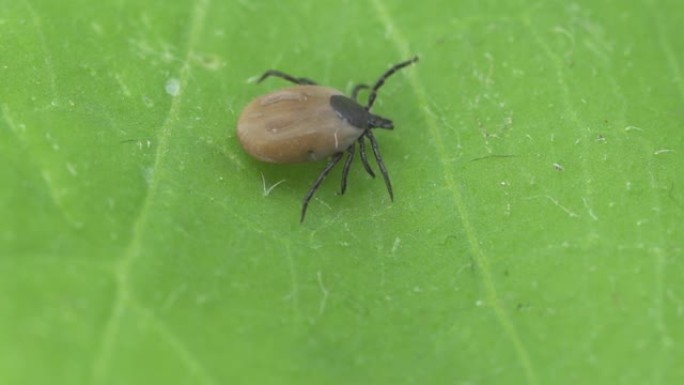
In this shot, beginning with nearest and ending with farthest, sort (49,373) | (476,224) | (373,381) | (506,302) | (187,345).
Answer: (49,373) → (187,345) → (373,381) → (506,302) → (476,224)

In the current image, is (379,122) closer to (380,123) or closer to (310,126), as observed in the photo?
(380,123)

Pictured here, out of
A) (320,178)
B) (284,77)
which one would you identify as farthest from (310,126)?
(284,77)

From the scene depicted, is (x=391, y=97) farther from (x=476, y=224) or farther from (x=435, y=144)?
(x=476, y=224)

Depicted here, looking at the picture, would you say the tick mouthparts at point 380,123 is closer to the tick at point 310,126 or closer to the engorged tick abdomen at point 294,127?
the tick at point 310,126

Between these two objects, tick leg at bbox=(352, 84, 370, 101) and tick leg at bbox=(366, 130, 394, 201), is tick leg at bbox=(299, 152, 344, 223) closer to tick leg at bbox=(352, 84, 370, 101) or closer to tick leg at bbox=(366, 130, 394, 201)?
tick leg at bbox=(366, 130, 394, 201)

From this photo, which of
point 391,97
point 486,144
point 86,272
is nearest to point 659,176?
point 486,144
